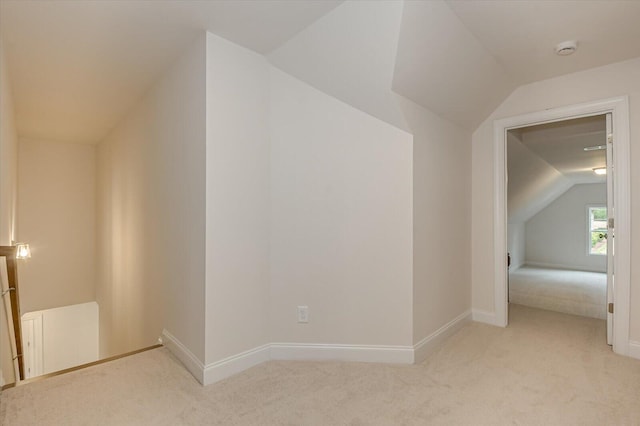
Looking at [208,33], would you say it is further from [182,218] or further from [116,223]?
[116,223]

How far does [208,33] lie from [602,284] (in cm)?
735

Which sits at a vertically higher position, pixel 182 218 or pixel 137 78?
pixel 137 78

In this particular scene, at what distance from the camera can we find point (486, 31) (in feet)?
7.32

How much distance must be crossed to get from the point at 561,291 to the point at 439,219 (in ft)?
12.6

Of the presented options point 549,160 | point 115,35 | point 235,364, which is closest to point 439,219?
point 235,364

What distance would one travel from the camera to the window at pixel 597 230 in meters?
7.54


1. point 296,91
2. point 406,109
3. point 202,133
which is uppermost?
point 296,91

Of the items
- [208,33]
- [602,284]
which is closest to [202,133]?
[208,33]

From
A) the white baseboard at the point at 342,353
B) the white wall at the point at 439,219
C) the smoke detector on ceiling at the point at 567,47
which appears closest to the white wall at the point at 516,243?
the white wall at the point at 439,219

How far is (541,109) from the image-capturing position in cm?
301

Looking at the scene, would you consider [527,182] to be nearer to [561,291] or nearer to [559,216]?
[561,291]

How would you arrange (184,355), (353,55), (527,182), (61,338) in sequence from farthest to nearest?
1. (61,338)
2. (527,182)
3. (184,355)
4. (353,55)

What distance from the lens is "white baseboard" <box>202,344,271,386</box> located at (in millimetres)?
2115

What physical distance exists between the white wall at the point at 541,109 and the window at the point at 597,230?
20.9 ft
